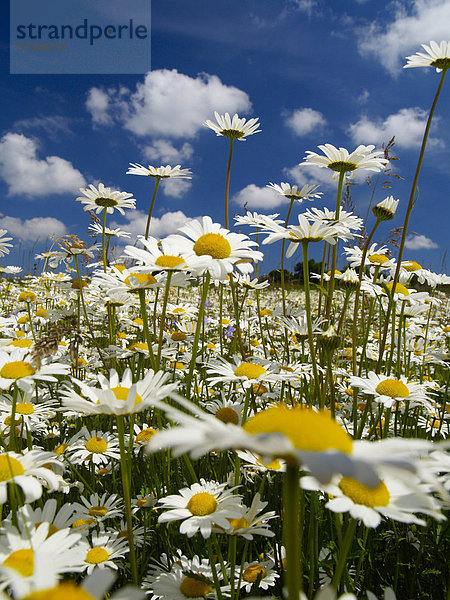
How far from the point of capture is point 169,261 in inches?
70.7

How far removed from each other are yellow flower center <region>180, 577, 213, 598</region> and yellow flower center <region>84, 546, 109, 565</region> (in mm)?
334

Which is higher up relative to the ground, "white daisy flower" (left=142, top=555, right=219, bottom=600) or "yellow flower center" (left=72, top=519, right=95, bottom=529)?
"yellow flower center" (left=72, top=519, right=95, bottom=529)

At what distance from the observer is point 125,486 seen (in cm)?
127

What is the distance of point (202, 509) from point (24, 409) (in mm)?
1177

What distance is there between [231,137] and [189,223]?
1629mm

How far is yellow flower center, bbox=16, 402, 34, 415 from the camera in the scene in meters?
2.10

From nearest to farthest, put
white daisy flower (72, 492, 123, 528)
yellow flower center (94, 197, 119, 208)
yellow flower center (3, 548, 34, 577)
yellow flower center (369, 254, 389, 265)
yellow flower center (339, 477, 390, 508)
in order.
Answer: yellow flower center (3, 548, 34, 577) < yellow flower center (339, 477, 390, 508) < white daisy flower (72, 492, 123, 528) < yellow flower center (369, 254, 389, 265) < yellow flower center (94, 197, 119, 208)

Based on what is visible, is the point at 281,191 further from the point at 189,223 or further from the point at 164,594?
the point at 164,594

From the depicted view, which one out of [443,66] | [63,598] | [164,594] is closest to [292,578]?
[63,598]

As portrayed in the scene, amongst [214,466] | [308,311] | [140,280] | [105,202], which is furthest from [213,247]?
[105,202]

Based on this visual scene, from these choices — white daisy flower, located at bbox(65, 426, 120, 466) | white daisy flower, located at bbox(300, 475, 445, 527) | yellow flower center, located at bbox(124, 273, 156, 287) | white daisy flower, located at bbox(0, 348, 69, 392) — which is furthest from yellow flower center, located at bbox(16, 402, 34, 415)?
white daisy flower, located at bbox(300, 475, 445, 527)

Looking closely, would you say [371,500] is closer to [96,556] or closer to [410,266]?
[96,556]

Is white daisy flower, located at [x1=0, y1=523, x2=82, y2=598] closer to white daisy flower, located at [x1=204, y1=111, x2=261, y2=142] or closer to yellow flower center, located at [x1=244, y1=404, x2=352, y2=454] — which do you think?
yellow flower center, located at [x1=244, y1=404, x2=352, y2=454]

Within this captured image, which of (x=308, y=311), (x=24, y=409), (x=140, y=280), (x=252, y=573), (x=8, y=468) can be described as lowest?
(x=252, y=573)
